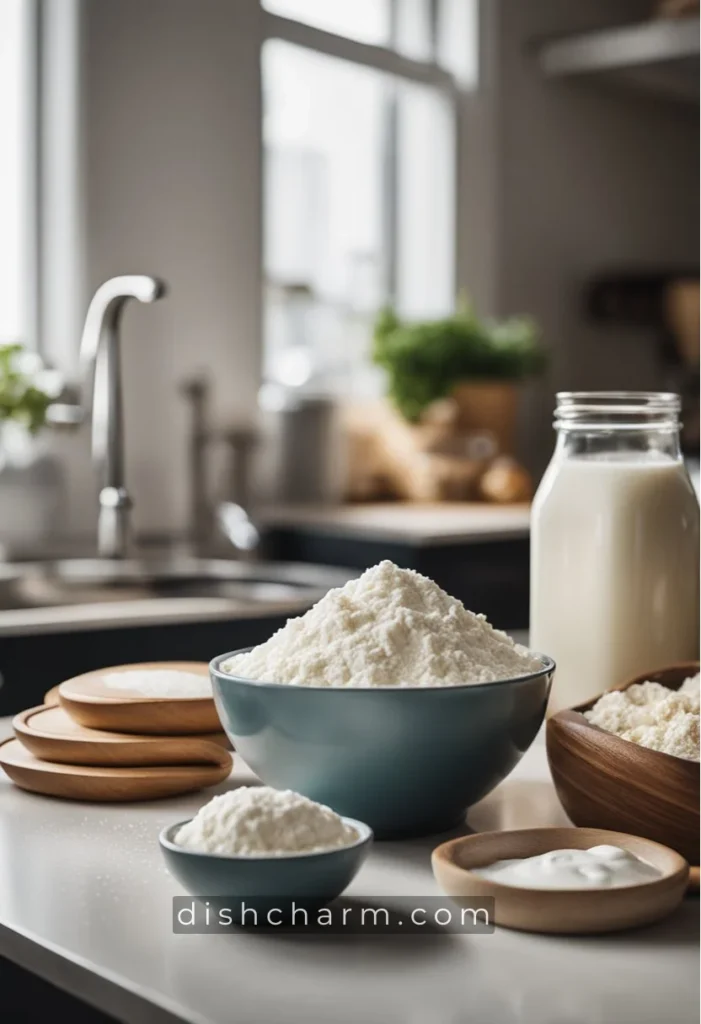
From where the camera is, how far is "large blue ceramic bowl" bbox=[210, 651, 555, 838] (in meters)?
0.86

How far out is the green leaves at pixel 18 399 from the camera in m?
2.74

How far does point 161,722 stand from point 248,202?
2657 millimetres

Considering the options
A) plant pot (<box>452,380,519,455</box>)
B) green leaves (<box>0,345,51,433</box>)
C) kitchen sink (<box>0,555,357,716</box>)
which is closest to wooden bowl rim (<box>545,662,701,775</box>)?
kitchen sink (<box>0,555,357,716</box>)

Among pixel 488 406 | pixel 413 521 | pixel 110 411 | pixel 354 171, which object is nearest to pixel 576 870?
pixel 110 411

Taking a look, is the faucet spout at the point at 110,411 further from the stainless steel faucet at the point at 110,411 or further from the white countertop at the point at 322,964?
the white countertop at the point at 322,964

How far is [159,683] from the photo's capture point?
1.13 meters

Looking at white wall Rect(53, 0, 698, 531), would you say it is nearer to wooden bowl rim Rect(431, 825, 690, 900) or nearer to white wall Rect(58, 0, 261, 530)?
white wall Rect(58, 0, 261, 530)

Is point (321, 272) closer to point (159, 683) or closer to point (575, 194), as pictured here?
point (575, 194)

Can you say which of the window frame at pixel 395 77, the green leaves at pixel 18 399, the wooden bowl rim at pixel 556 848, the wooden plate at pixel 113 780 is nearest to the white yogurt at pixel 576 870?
the wooden bowl rim at pixel 556 848

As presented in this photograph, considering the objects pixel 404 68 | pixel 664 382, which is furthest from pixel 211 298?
pixel 664 382

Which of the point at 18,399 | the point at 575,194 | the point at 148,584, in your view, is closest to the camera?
the point at 148,584

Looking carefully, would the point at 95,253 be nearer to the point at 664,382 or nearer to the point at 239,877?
the point at 664,382

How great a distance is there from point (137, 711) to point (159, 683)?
0.09 metres

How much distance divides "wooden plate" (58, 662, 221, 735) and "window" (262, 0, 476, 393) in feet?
8.75
